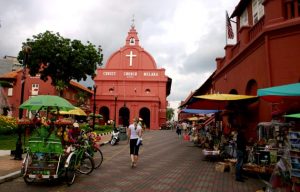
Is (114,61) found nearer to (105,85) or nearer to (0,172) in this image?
(105,85)

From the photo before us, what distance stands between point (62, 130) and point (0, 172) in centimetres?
225

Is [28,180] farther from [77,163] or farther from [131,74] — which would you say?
[131,74]

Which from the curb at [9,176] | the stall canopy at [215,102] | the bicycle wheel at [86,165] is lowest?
the curb at [9,176]

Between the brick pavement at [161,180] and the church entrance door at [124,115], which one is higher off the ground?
the church entrance door at [124,115]

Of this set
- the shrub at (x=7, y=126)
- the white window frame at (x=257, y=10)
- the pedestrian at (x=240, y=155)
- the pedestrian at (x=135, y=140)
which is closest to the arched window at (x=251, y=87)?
the white window frame at (x=257, y=10)

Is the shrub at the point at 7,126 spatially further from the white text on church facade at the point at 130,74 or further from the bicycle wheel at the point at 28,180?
the white text on church facade at the point at 130,74

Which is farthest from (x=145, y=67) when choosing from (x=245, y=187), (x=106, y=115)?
(x=245, y=187)

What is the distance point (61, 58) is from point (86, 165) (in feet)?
90.1

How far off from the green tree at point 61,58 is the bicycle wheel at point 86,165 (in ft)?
88.0

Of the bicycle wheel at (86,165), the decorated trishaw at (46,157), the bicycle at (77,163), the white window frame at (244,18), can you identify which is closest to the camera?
the decorated trishaw at (46,157)

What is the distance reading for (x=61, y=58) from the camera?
3478 centimetres

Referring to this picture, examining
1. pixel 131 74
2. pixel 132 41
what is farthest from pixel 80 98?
pixel 132 41

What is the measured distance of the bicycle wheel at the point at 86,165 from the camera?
940 cm

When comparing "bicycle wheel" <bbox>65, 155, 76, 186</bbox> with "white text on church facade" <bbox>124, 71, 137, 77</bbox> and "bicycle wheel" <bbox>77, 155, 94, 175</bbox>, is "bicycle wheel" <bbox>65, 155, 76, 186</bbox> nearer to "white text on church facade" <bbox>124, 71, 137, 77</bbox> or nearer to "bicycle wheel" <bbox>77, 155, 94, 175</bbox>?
"bicycle wheel" <bbox>77, 155, 94, 175</bbox>
